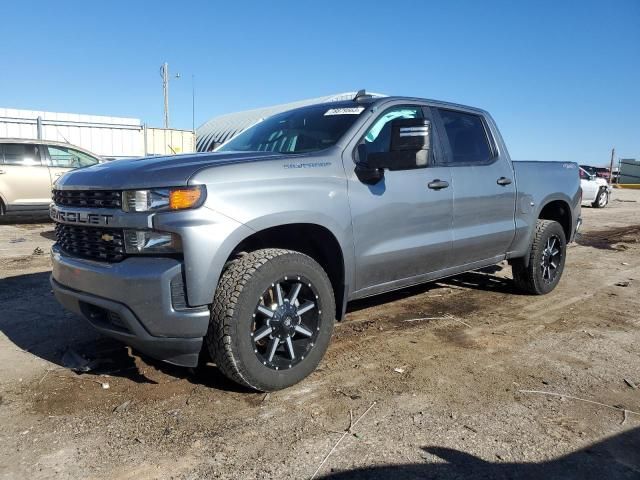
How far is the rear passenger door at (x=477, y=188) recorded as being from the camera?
4480mm

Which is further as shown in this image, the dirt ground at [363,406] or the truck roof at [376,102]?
the truck roof at [376,102]

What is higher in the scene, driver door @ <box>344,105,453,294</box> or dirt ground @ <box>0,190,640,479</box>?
driver door @ <box>344,105,453,294</box>

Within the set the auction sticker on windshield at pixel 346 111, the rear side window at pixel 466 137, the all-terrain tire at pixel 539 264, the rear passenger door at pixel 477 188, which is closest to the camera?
the auction sticker on windshield at pixel 346 111

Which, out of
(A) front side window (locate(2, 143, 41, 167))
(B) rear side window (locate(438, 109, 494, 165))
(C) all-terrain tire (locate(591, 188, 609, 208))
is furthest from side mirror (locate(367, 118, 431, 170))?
(C) all-terrain tire (locate(591, 188, 609, 208))

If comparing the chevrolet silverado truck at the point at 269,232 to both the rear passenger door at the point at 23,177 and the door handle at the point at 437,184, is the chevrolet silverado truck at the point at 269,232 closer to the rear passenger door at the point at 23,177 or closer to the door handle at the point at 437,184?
the door handle at the point at 437,184

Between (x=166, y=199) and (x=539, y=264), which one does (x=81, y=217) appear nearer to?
(x=166, y=199)

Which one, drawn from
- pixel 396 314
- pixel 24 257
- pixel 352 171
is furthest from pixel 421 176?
pixel 24 257

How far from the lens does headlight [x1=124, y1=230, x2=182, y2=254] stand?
280 cm

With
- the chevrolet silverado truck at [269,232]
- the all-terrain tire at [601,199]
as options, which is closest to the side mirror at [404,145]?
the chevrolet silverado truck at [269,232]

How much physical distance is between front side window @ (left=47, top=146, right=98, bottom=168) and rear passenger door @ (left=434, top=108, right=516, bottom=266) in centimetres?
869

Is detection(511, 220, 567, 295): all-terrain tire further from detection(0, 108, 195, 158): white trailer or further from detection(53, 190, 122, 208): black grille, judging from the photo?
detection(0, 108, 195, 158): white trailer

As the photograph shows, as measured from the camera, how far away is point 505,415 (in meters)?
2.98

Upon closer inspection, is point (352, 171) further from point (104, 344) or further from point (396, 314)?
point (104, 344)

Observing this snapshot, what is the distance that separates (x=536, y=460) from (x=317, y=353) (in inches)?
54.6
